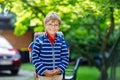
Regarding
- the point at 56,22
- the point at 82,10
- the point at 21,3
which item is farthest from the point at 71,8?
the point at 56,22

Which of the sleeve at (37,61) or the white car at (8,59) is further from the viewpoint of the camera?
the white car at (8,59)

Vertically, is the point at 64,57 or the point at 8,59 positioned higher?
the point at 64,57

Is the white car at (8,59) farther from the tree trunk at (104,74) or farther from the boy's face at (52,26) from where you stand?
the boy's face at (52,26)

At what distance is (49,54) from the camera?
24.2 feet

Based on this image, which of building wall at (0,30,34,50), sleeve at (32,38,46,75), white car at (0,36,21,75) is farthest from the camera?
building wall at (0,30,34,50)

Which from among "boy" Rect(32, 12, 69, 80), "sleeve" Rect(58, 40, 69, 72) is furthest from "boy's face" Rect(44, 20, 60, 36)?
"sleeve" Rect(58, 40, 69, 72)

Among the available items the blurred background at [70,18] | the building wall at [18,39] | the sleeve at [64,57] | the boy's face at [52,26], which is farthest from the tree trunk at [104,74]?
the building wall at [18,39]

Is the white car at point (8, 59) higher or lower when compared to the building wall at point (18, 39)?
higher

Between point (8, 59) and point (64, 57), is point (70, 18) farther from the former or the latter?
point (64, 57)

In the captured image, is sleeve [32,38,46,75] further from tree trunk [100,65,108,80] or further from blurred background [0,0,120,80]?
tree trunk [100,65,108,80]

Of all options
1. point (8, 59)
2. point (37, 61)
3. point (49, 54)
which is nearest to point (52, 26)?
point (49, 54)

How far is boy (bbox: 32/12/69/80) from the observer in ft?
24.0

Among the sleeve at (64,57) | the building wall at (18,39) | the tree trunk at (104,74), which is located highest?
the sleeve at (64,57)

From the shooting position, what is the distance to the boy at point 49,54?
730 cm
